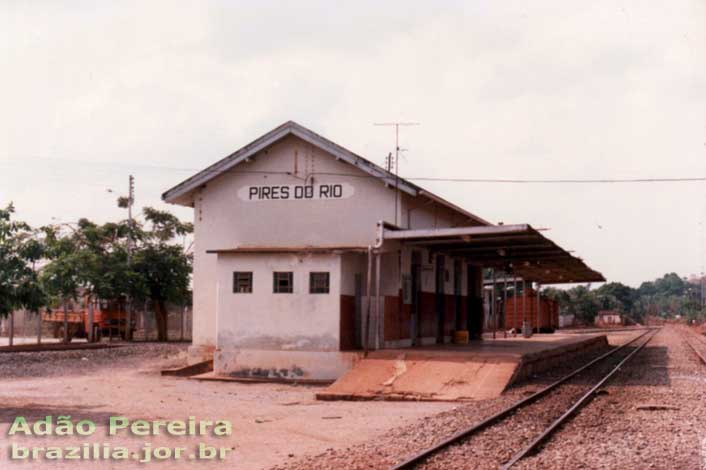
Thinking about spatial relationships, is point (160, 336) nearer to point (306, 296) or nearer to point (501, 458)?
point (306, 296)

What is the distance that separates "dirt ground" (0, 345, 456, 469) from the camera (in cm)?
1048

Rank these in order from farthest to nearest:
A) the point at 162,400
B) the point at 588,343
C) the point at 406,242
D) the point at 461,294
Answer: the point at 588,343 → the point at 461,294 → the point at 406,242 → the point at 162,400

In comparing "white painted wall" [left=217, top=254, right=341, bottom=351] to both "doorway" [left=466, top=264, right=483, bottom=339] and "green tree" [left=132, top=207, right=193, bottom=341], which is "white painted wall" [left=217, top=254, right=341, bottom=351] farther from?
"green tree" [left=132, top=207, right=193, bottom=341]

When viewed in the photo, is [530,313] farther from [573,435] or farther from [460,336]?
[573,435]

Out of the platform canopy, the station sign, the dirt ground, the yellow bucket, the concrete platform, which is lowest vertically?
the dirt ground

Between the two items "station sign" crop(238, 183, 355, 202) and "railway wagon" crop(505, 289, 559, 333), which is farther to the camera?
"railway wagon" crop(505, 289, 559, 333)

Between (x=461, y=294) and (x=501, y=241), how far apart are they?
686 centimetres

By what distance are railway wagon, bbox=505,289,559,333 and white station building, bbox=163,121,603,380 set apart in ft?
53.6

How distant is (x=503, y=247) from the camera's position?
80.1 feet

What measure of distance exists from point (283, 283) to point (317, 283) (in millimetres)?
801

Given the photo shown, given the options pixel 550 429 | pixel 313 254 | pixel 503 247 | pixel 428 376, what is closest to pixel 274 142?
pixel 313 254

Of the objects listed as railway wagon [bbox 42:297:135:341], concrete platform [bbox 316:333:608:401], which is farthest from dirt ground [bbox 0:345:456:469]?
railway wagon [bbox 42:297:135:341]

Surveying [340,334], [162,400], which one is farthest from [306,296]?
[162,400]

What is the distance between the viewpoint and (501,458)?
9750 mm
